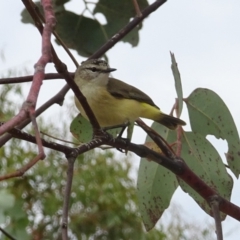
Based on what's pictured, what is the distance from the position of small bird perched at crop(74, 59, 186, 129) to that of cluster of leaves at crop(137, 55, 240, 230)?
7 centimetres

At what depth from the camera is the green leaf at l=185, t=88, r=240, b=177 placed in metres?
0.86

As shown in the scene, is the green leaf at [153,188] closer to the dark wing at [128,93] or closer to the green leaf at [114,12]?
the dark wing at [128,93]

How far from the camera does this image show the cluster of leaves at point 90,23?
125 cm

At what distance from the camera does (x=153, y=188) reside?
0.89 meters

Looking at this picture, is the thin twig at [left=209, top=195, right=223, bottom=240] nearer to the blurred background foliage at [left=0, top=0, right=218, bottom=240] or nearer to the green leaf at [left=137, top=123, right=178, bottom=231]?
the green leaf at [left=137, top=123, right=178, bottom=231]

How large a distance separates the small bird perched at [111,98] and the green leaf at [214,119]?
6 cm

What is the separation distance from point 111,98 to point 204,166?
0.27 metres

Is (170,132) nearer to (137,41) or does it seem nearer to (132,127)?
(132,127)

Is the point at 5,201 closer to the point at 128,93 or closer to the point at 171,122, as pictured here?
the point at 171,122

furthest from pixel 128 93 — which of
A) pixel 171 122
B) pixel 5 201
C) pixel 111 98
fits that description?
pixel 5 201

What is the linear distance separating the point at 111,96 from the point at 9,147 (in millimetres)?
2707

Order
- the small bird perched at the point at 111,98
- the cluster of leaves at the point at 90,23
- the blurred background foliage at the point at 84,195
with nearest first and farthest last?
the small bird perched at the point at 111,98 < the cluster of leaves at the point at 90,23 < the blurred background foliage at the point at 84,195

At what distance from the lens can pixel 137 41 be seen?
51.3 inches

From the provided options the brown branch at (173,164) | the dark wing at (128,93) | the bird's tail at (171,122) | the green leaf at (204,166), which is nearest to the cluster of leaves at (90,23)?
the dark wing at (128,93)
